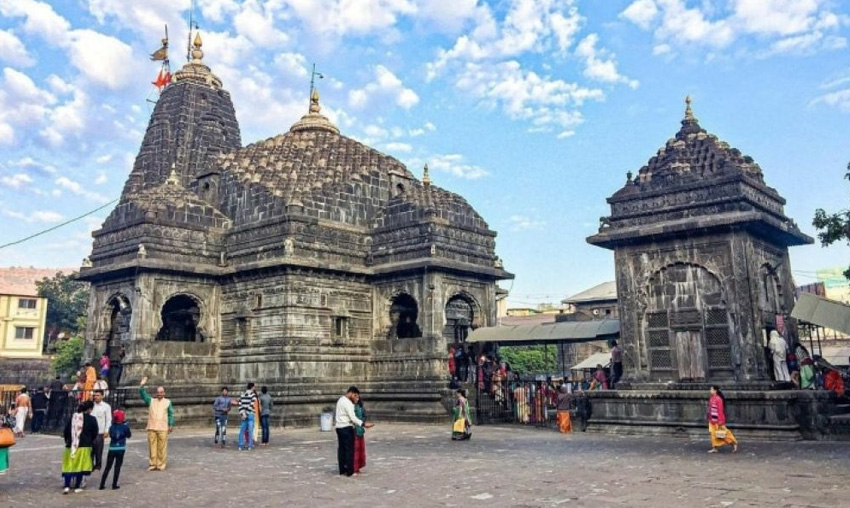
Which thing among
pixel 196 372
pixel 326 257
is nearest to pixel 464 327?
pixel 326 257

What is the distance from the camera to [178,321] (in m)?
27.9

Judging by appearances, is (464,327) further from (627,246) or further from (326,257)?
(627,246)

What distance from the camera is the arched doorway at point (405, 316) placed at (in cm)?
2709

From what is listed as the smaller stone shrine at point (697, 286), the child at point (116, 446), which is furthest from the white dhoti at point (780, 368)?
the child at point (116, 446)

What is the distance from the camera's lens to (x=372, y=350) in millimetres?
25641

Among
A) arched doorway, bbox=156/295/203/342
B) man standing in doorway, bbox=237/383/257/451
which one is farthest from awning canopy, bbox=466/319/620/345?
arched doorway, bbox=156/295/203/342

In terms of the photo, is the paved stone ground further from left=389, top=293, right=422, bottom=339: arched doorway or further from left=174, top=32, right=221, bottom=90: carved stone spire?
left=174, top=32, right=221, bottom=90: carved stone spire

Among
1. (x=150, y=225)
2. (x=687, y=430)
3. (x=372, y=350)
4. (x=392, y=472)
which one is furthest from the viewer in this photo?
(x=372, y=350)

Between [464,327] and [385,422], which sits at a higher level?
[464,327]

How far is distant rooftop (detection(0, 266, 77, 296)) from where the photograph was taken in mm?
60384

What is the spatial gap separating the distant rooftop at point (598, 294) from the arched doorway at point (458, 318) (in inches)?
1064

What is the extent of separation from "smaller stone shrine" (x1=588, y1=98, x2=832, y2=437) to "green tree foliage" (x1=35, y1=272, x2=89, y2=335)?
57.4m

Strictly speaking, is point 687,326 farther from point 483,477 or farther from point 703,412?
point 483,477

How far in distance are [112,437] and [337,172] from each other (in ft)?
58.5
